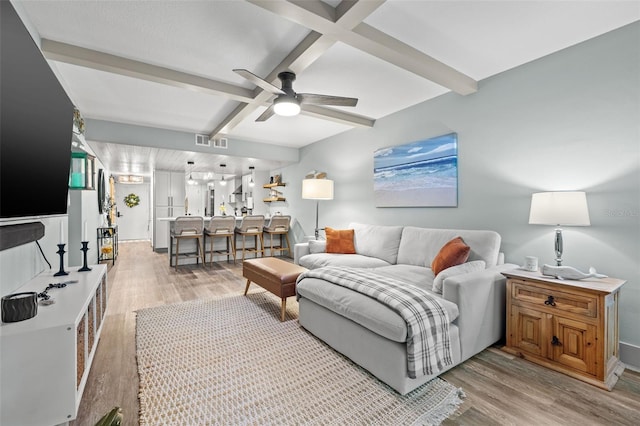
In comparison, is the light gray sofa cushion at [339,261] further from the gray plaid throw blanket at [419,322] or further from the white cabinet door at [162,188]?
the white cabinet door at [162,188]

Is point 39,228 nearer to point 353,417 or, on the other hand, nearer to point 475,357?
point 353,417

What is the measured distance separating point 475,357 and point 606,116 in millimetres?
2163

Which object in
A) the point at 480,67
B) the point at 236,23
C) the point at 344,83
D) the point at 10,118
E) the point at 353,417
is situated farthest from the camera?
the point at 344,83

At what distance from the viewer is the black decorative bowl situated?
52.9 inches

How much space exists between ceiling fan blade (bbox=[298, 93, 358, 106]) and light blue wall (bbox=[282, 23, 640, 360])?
1379 millimetres

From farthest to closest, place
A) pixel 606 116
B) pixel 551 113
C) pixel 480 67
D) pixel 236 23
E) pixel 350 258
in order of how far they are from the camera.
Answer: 1. pixel 350 258
2. pixel 480 67
3. pixel 551 113
4. pixel 606 116
5. pixel 236 23

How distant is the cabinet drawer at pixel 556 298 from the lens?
6.28 feet

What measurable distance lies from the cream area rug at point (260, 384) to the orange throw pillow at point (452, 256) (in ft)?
3.40

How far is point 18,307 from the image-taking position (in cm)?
137

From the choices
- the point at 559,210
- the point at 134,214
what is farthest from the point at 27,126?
the point at 134,214

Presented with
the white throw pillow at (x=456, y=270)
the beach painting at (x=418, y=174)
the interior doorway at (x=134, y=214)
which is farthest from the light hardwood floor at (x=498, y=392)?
the interior doorway at (x=134, y=214)

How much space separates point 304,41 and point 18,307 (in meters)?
2.43

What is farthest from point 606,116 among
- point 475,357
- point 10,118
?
point 10,118

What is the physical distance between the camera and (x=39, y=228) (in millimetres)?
1798
